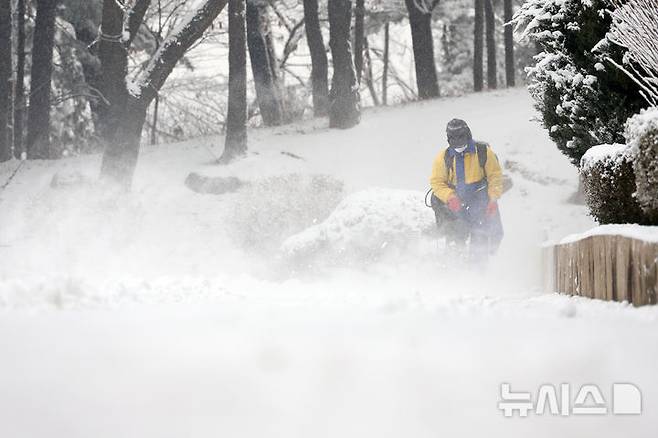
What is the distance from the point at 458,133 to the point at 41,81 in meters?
17.9

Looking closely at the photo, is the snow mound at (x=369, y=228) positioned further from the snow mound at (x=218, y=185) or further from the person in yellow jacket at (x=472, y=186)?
the snow mound at (x=218, y=185)

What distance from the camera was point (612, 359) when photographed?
3.72 meters

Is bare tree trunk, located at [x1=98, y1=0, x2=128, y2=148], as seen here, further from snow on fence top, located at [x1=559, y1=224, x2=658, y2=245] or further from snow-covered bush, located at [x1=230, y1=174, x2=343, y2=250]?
snow on fence top, located at [x1=559, y1=224, x2=658, y2=245]

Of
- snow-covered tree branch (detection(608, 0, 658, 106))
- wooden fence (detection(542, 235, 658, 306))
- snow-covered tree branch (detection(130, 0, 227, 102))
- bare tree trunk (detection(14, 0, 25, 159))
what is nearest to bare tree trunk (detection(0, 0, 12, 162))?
bare tree trunk (detection(14, 0, 25, 159))

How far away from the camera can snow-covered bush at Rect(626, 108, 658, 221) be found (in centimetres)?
545

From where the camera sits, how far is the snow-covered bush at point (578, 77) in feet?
27.8

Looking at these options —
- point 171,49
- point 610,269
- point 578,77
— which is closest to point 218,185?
point 171,49

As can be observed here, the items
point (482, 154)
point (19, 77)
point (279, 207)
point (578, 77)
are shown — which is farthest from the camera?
point (19, 77)

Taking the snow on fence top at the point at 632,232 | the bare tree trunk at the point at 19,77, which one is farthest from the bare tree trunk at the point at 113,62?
the snow on fence top at the point at 632,232

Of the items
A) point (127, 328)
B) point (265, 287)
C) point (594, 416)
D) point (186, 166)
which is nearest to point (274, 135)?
point (186, 166)

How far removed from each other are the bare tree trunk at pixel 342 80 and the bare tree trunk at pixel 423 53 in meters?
5.47

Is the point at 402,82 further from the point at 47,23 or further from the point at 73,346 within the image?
the point at 73,346

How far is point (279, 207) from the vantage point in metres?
19.0

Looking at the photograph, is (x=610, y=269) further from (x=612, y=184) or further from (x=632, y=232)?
(x=612, y=184)
